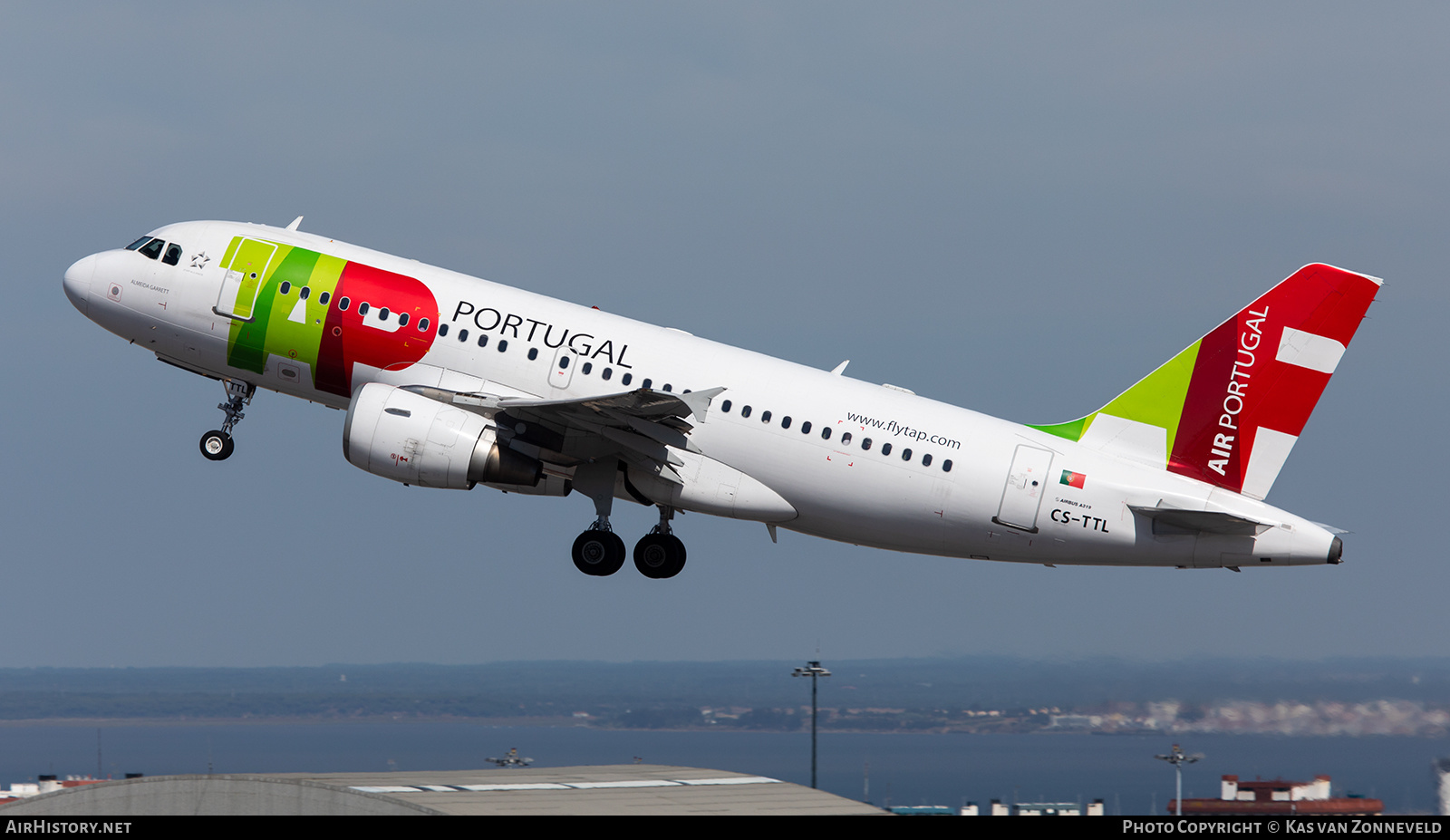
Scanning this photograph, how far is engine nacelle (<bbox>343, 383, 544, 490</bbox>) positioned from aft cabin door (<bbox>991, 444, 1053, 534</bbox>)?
1072 centimetres

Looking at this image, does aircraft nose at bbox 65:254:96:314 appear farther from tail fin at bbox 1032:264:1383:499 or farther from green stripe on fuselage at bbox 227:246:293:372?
tail fin at bbox 1032:264:1383:499

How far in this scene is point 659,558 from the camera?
33438mm

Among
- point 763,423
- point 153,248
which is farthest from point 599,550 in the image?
point 153,248

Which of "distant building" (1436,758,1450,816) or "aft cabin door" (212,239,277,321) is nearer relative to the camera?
"aft cabin door" (212,239,277,321)

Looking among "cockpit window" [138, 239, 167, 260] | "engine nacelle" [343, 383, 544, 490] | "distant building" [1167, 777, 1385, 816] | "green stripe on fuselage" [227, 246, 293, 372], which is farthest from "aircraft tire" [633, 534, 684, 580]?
"distant building" [1167, 777, 1385, 816]

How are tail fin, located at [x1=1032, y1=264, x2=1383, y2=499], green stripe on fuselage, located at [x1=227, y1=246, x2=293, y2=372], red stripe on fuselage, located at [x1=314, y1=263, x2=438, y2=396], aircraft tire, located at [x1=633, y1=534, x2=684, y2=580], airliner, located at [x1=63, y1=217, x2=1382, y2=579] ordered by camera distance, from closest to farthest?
1. airliner, located at [x1=63, y1=217, x2=1382, y2=579]
2. tail fin, located at [x1=1032, y1=264, x2=1383, y2=499]
3. red stripe on fuselage, located at [x1=314, y1=263, x2=438, y2=396]
4. green stripe on fuselage, located at [x1=227, y1=246, x2=293, y2=372]
5. aircraft tire, located at [x1=633, y1=534, x2=684, y2=580]

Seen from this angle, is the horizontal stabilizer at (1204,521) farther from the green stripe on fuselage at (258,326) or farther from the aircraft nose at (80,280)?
the aircraft nose at (80,280)

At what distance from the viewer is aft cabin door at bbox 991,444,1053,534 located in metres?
30.8

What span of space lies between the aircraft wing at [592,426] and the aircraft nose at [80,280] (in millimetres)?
9243

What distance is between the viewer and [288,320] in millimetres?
31969

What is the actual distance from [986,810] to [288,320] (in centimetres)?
6884

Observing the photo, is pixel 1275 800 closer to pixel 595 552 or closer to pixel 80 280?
pixel 595 552
